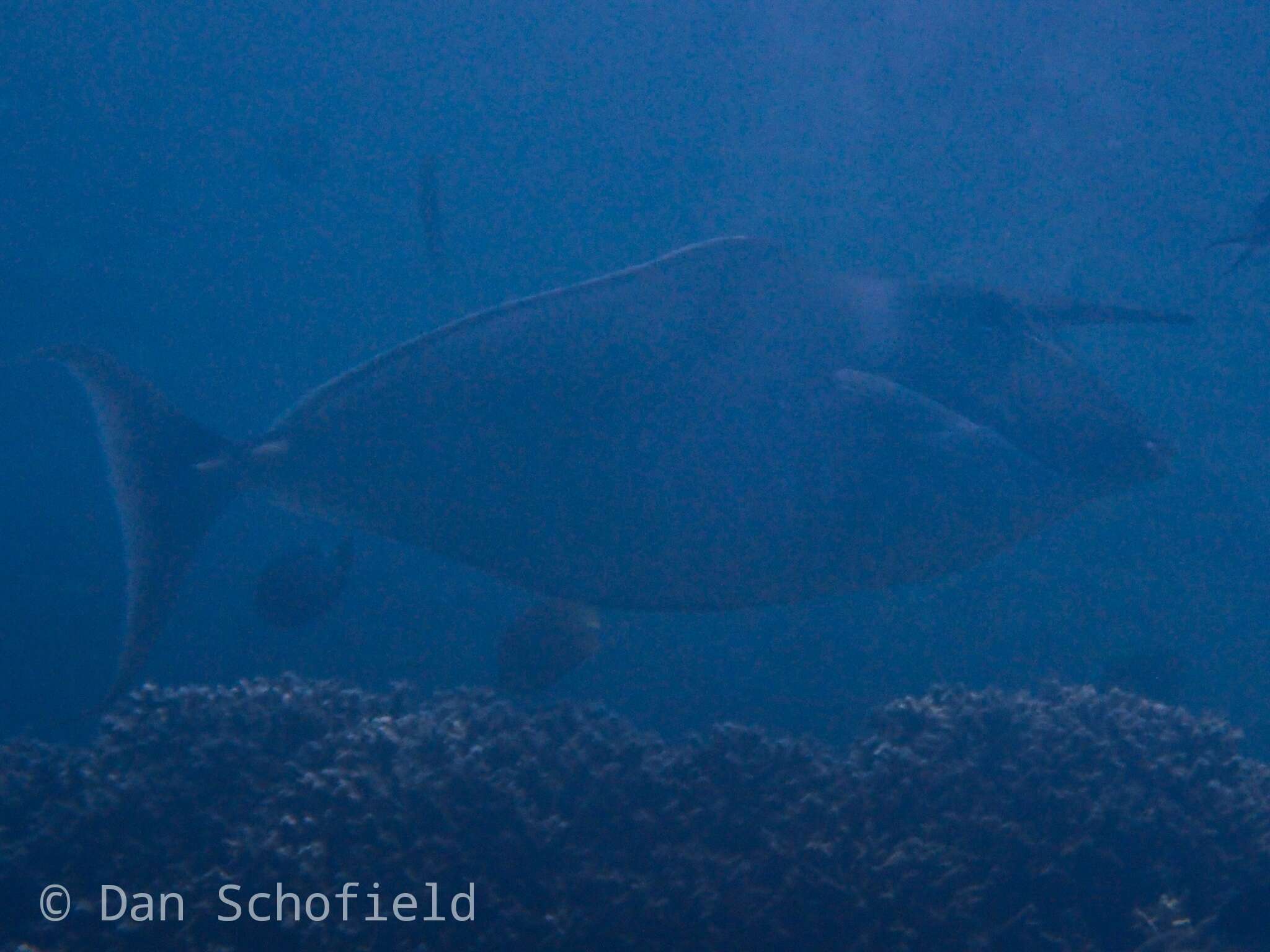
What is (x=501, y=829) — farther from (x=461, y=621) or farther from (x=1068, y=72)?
(x=1068, y=72)

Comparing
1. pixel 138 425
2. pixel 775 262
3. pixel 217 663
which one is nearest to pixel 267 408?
pixel 217 663

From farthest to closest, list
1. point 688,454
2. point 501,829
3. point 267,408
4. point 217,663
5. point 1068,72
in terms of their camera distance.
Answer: point 1068,72 → point 267,408 → point 217,663 → point 501,829 → point 688,454

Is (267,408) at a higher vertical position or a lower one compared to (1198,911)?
higher

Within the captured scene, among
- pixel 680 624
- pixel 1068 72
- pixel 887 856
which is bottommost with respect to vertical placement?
pixel 887 856

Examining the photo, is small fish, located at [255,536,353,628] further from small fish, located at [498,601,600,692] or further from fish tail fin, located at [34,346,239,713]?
small fish, located at [498,601,600,692]

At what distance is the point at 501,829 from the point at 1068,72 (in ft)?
94.6

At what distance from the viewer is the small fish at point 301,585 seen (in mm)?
5945

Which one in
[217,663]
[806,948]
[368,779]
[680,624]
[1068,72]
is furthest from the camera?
[1068,72]

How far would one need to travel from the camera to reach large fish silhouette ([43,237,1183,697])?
2.73 meters

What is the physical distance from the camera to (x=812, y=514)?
8.95 ft

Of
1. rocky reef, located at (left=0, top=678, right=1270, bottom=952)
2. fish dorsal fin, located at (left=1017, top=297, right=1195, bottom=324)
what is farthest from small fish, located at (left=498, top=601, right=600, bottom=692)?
fish dorsal fin, located at (left=1017, top=297, right=1195, bottom=324)

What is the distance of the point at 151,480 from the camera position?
3.30m

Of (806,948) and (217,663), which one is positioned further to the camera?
(217,663)

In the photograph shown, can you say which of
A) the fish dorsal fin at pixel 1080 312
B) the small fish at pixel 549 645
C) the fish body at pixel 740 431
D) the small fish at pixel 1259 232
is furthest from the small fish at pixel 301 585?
the small fish at pixel 1259 232
